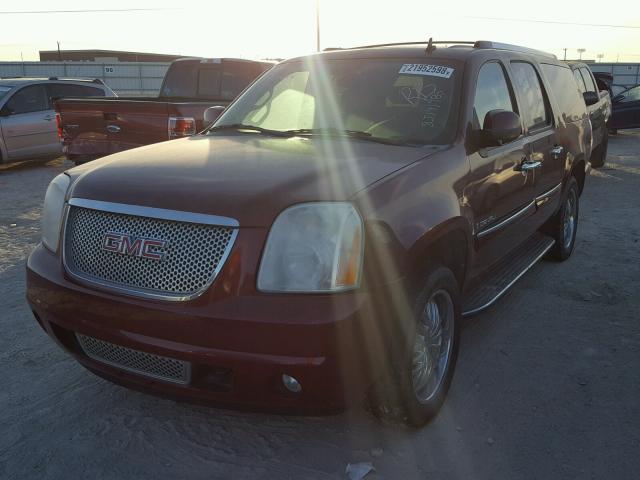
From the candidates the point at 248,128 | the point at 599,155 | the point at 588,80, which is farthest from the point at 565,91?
the point at 588,80

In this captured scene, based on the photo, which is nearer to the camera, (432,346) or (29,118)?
(432,346)

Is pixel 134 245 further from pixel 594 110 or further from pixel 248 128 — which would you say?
pixel 594 110

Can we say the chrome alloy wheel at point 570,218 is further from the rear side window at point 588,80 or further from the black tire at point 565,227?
the rear side window at point 588,80

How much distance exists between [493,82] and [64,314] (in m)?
2.88

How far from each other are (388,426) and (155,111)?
5549 millimetres

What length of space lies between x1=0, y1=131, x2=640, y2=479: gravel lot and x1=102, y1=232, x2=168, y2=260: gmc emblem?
95cm

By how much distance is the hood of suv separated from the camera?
244 cm

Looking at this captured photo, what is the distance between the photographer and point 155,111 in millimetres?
7395

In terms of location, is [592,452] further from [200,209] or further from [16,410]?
[16,410]

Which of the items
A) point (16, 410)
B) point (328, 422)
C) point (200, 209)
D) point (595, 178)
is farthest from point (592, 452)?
point (595, 178)

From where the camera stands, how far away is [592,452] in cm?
279

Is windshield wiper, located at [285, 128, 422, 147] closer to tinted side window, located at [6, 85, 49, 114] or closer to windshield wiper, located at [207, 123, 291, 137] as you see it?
windshield wiper, located at [207, 123, 291, 137]

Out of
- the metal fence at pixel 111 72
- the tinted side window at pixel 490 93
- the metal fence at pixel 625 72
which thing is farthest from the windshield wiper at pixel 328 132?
the metal fence at pixel 625 72

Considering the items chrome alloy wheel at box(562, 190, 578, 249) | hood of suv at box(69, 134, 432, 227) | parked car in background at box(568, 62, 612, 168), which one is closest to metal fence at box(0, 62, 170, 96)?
parked car in background at box(568, 62, 612, 168)
